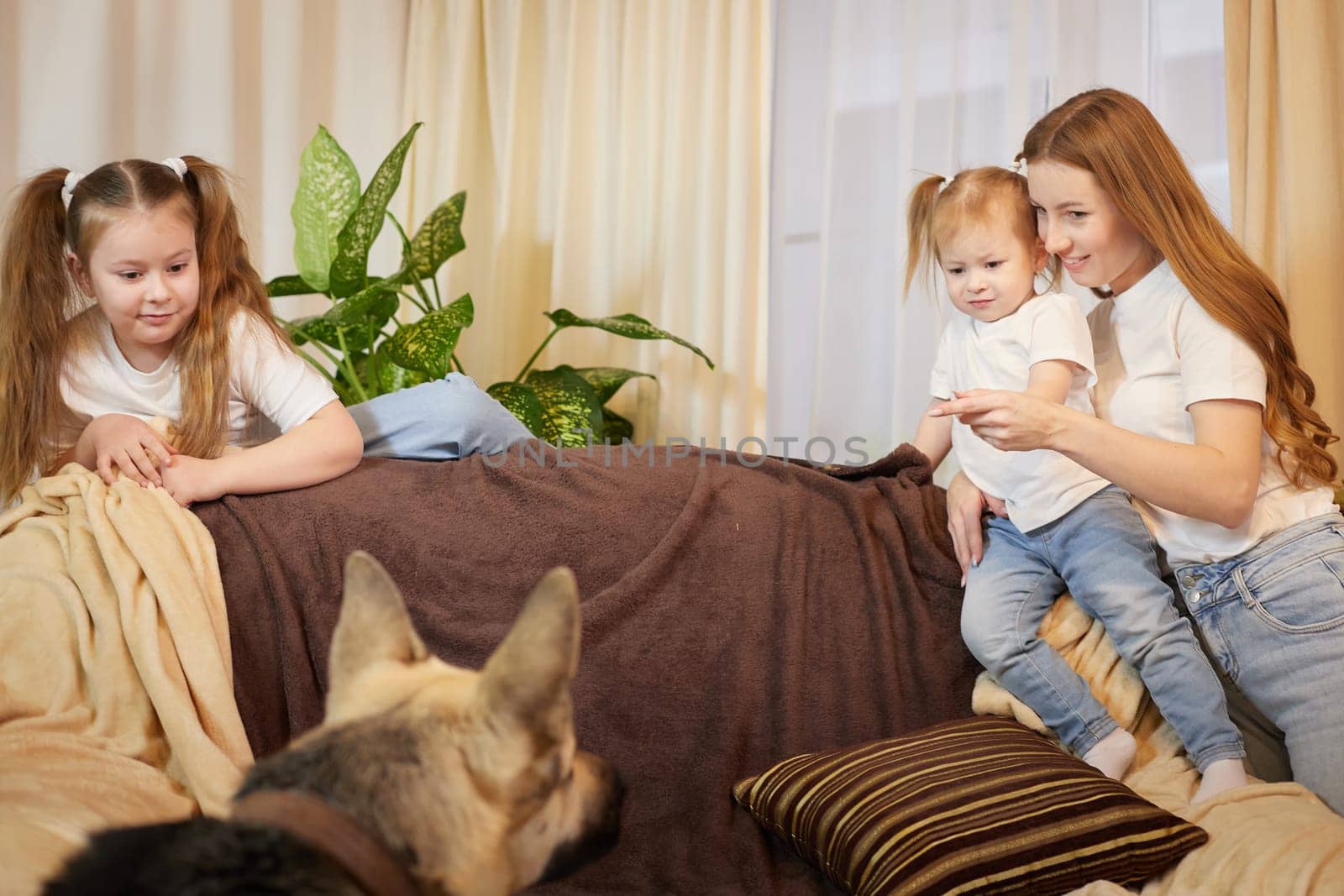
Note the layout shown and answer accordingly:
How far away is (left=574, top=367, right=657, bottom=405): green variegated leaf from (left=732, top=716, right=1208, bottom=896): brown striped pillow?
5.56 feet

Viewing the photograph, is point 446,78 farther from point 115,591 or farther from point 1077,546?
point 1077,546

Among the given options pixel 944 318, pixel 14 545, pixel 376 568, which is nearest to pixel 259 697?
pixel 14 545

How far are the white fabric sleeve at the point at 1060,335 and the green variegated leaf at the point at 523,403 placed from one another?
54.1 inches

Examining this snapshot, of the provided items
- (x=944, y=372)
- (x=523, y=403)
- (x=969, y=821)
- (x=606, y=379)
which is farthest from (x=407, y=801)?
(x=606, y=379)

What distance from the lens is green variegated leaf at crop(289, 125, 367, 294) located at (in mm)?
2730

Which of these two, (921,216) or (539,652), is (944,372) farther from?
(539,652)

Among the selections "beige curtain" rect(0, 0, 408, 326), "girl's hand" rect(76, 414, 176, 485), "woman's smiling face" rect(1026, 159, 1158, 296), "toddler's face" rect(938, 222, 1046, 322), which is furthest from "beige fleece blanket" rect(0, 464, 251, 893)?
"beige curtain" rect(0, 0, 408, 326)

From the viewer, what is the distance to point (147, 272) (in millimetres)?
1769

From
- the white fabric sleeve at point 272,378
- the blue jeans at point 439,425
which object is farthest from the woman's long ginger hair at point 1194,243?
the white fabric sleeve at point 272,378

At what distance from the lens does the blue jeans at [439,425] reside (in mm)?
2031

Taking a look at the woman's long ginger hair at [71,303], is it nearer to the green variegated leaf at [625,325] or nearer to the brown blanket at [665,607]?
the brown blanket at [665,607]

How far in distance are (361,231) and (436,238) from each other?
274 mm

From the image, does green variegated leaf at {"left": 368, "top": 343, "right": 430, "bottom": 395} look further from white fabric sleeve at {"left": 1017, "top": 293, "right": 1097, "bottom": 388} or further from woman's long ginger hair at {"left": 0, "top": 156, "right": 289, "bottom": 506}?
white fabric sleeve at {"left": 1017, "top": 293, "right": 1097, "bottom": 388}

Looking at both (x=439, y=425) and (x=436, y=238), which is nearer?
(x=439, y=425)
